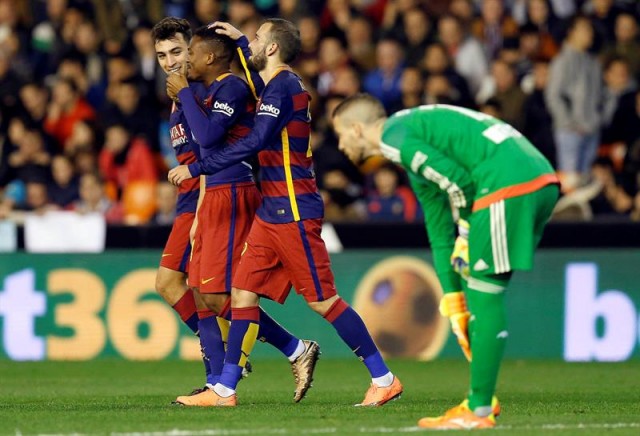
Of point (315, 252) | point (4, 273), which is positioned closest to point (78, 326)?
point (4, 273)

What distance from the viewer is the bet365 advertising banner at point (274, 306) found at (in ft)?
46.4

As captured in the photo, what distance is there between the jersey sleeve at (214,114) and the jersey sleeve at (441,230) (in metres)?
1.70

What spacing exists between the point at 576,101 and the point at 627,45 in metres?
1.26

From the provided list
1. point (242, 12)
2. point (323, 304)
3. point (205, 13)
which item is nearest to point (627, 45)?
point (242, 12)

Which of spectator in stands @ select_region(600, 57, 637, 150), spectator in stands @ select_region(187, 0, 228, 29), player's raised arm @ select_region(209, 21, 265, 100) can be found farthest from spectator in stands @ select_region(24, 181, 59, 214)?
player's raised arm @ select_region(209, 21, 265, 100)

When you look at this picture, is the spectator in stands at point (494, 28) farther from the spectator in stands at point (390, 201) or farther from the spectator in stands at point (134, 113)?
the spectator in stands at point (134, 113)

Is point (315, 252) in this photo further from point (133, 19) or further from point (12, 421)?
point (133, 19)

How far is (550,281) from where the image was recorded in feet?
46.6

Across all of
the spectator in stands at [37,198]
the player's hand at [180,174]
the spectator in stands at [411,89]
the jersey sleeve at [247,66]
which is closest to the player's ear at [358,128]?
the player's hand at [180,174]

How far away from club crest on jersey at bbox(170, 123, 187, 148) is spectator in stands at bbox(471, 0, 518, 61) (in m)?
8.28

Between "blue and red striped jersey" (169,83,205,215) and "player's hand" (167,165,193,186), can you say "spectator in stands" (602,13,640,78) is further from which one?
"player's hand" (167,165,193,186)

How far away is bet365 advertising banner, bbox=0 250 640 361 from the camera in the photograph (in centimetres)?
1414

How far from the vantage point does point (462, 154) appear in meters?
7.68

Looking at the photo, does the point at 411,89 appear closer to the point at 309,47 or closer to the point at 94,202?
the point at 309,47
